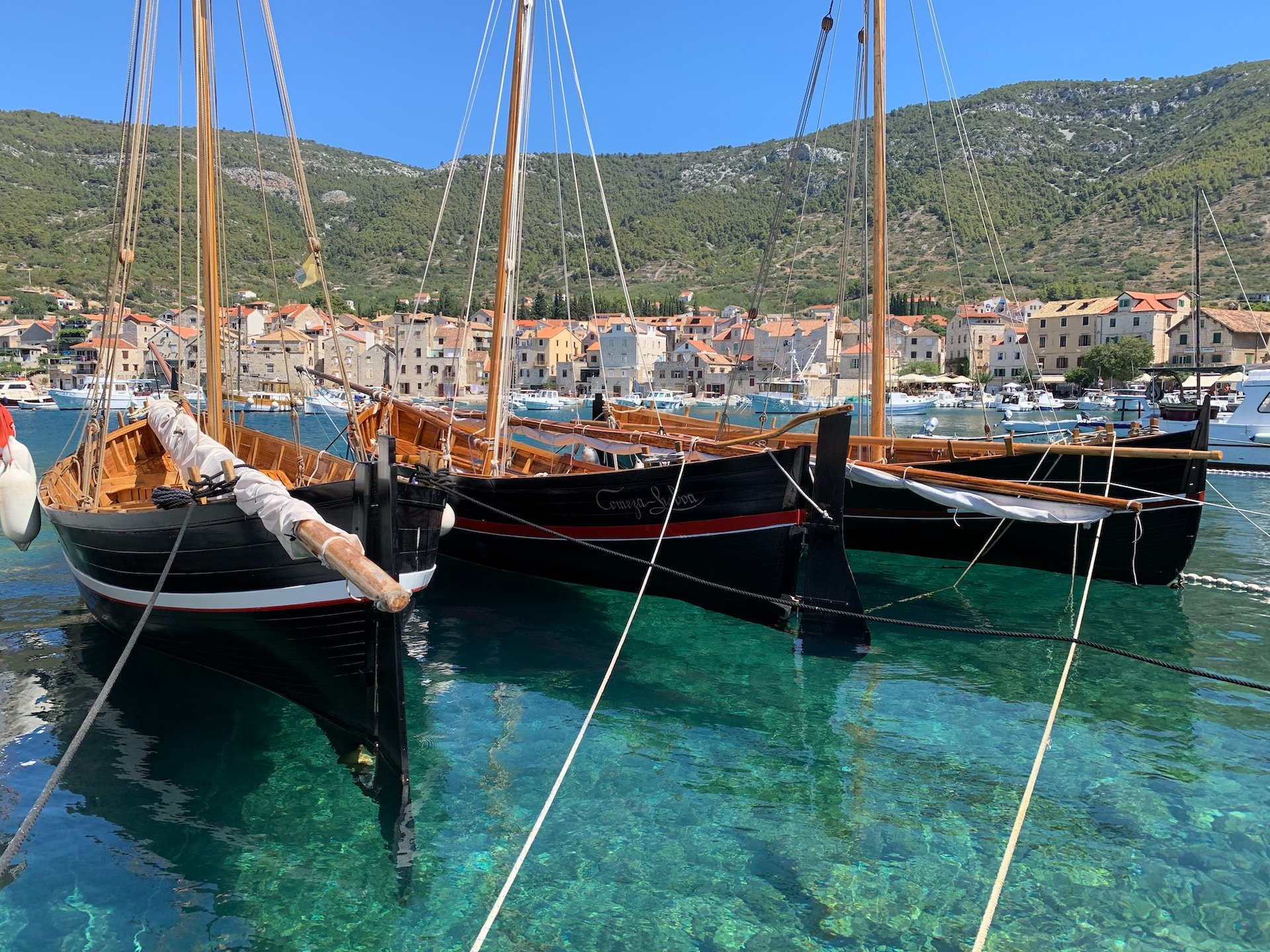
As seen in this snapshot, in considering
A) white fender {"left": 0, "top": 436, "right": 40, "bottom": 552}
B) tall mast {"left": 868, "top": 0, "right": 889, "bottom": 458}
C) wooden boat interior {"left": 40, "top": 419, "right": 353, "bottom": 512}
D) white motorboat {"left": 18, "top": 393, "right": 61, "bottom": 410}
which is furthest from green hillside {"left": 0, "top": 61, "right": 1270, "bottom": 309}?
white fender {"left": 0, "top": 436, "right": 40, "bottom": 552}

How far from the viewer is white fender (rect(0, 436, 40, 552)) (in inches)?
421

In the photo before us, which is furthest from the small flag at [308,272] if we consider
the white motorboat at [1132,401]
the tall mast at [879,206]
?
the white motorboat at [1132,401]

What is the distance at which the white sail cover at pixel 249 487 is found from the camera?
233 inches

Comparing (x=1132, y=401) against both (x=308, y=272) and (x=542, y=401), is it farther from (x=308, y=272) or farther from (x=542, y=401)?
(x=308, y=272)

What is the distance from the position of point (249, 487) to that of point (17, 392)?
86830 mm

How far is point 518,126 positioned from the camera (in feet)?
39.4

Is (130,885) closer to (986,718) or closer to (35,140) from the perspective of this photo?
(986,718)

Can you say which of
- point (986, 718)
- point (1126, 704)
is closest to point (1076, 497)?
point (1126, 704)

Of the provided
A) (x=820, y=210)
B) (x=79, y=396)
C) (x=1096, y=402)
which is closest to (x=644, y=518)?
(x=1096, y=402)

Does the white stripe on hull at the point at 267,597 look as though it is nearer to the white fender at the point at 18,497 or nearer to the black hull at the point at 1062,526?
the white fender at the point at 18,497

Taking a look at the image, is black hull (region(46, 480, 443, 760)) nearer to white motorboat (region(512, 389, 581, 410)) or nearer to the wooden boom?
the wooden boom

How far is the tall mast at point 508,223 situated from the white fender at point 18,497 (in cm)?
598

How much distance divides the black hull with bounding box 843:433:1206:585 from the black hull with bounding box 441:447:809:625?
289 centimetres

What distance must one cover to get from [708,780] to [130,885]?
4148 millimetres
